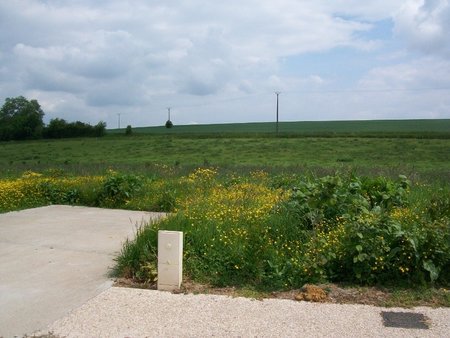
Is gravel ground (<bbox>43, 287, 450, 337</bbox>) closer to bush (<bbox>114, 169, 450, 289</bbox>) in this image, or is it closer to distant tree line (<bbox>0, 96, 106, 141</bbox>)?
bush (<bbox>114, 169, 450, 289</bbox>)

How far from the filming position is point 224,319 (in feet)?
16.0

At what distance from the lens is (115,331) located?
15.2 feet

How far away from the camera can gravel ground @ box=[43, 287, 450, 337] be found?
4562 mm

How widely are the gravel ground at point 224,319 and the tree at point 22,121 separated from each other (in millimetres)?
66824

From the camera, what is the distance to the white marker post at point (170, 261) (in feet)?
18.8

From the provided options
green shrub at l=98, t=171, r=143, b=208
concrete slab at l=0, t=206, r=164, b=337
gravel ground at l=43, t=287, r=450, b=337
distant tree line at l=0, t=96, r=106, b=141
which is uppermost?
distant tree line at l=0, t=96, r=106, b=141

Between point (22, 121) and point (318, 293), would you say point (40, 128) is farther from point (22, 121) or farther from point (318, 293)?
point (318, 293)

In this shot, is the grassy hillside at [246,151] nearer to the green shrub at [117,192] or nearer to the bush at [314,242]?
the green shrub at [117,192]

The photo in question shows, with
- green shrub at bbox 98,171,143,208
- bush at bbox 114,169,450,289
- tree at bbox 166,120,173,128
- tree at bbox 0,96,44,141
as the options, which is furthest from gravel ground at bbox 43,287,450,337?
tree at bbox 166,120,173,128

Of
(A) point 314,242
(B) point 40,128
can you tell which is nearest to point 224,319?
(A) point 314,242

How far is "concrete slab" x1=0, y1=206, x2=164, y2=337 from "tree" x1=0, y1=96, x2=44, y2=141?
61300 millimetres

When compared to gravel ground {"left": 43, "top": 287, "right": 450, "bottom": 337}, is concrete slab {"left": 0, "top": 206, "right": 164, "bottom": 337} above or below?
below

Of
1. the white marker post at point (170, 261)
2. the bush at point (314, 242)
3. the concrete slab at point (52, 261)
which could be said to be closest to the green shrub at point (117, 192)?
the concrete slab at point (52, 261)

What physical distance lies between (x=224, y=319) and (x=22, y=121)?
73675mm
